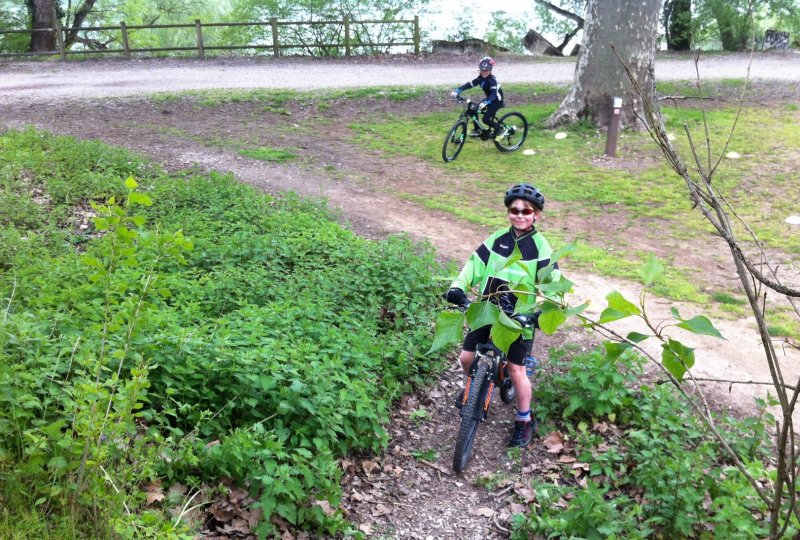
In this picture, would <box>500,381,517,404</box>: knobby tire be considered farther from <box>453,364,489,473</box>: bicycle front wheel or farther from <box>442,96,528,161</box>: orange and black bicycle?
<box>442,96,528,161</box>: orange and black bicycle

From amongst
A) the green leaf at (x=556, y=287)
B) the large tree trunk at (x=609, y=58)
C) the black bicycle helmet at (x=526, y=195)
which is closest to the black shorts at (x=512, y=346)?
the black bicycle helmet at (x=526, y=195)

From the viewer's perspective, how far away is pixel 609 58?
1385 cm

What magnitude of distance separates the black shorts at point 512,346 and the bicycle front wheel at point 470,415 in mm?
191

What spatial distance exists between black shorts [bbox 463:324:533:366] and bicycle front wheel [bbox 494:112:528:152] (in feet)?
29.8

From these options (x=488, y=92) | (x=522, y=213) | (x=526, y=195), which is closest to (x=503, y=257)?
(x=522, y=213)

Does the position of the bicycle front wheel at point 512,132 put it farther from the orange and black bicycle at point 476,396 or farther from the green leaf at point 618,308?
the green leaf at point 618,308

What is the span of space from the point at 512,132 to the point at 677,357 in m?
12.0

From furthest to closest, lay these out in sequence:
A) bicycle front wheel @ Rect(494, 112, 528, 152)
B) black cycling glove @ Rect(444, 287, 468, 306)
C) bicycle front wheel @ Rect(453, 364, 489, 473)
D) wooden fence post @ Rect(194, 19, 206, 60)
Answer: wooden fence post @ Rect(194, 19, 206, 60)
bicycle front wheel @ Rect(494, 112, 528, 152)
bicycle front wheel @ Rect(453, 364, 489, 473)
black cycling glove @ Rect(444, 287, 468, 306)

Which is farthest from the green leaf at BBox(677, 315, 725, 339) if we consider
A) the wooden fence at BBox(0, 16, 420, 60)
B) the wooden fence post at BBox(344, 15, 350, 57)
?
the wooden fence post at BBox(344, 15, 350, 57)

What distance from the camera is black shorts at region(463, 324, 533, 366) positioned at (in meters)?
4.75

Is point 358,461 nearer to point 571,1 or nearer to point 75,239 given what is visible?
point 75,239

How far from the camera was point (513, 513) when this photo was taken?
441cm

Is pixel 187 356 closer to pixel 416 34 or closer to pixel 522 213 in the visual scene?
pixel 522 213

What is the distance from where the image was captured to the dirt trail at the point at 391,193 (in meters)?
4.53
